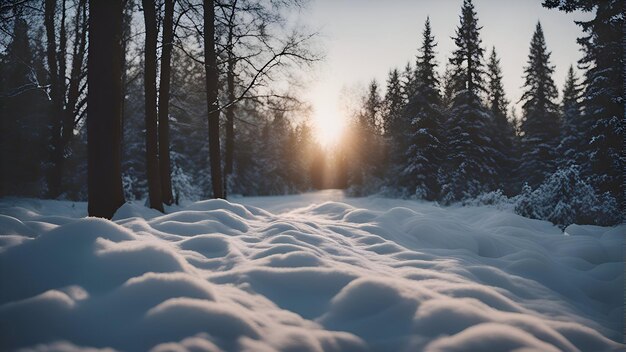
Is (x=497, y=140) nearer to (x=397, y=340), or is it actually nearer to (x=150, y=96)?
(x=150, y=96)

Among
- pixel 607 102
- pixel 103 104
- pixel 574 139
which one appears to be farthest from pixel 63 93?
pixel 574 139

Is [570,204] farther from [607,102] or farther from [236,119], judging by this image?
[236,119]

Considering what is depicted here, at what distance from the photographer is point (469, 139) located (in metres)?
20.7

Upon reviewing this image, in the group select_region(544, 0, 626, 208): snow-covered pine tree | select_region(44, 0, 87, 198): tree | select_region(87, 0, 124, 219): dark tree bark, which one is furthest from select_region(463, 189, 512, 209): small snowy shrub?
select_region(44, 0, 87, 198): tree

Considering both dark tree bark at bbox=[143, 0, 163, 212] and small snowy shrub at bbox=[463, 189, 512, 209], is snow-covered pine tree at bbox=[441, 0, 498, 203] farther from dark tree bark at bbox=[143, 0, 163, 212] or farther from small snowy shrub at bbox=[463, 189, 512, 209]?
dark tree bark at bbox=[143, 0, 163, 212]

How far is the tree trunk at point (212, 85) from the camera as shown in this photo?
8.35 m

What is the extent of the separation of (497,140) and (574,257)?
20.7m

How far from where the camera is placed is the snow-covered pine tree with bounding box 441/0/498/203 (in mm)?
19891

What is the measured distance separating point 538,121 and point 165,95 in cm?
2389

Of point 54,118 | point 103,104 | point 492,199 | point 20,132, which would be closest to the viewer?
point 103,104

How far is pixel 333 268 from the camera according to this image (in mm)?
2408

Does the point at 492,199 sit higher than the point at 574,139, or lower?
lower

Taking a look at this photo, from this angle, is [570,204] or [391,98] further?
[391,98]

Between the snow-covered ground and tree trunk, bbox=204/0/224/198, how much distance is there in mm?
5659
